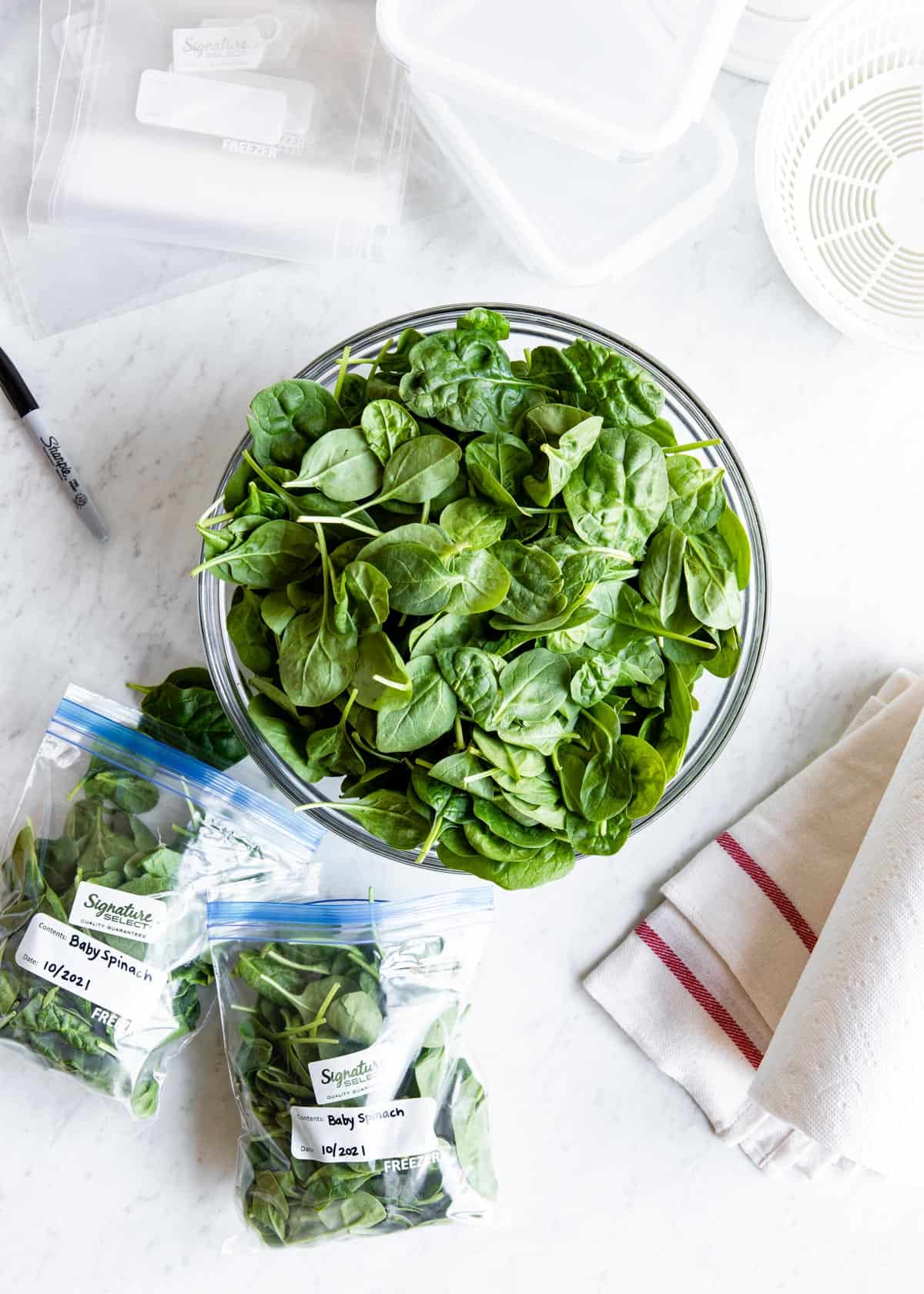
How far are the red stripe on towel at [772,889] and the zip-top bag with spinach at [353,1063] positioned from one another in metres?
0.23

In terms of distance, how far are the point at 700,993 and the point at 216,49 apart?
982 mm

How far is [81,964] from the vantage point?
2.93 ft

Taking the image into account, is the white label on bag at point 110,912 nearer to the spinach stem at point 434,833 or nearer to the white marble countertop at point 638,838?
the white marble countertop at point 638,838

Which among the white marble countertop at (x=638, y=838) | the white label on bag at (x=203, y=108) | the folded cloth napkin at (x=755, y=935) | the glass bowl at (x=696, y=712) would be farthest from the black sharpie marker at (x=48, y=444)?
the folded cloth napkin at (x=755, y=935)

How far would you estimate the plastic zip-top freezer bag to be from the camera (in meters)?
1.01

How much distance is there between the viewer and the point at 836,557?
3.38ft

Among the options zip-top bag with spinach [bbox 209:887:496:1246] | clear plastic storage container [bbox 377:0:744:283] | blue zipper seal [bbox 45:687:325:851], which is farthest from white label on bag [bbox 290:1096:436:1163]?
clear plastic storage container [bbox 377:0:744:283]

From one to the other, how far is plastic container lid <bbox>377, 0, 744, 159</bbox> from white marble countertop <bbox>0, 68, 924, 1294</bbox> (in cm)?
14

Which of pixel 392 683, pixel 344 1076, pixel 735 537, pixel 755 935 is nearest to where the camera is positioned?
pixel 392 683

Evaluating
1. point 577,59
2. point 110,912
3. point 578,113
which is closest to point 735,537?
point 578,113

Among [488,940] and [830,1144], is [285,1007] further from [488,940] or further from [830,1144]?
[830,1144]

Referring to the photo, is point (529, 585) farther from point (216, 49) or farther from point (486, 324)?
point (216, 49)

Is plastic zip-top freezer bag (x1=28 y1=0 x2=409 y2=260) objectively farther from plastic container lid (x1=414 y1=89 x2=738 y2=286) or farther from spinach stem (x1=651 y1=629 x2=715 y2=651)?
spinach stem (x1=651 y1=629 x2=715 y2=651)

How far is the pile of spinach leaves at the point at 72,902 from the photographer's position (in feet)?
2.96
